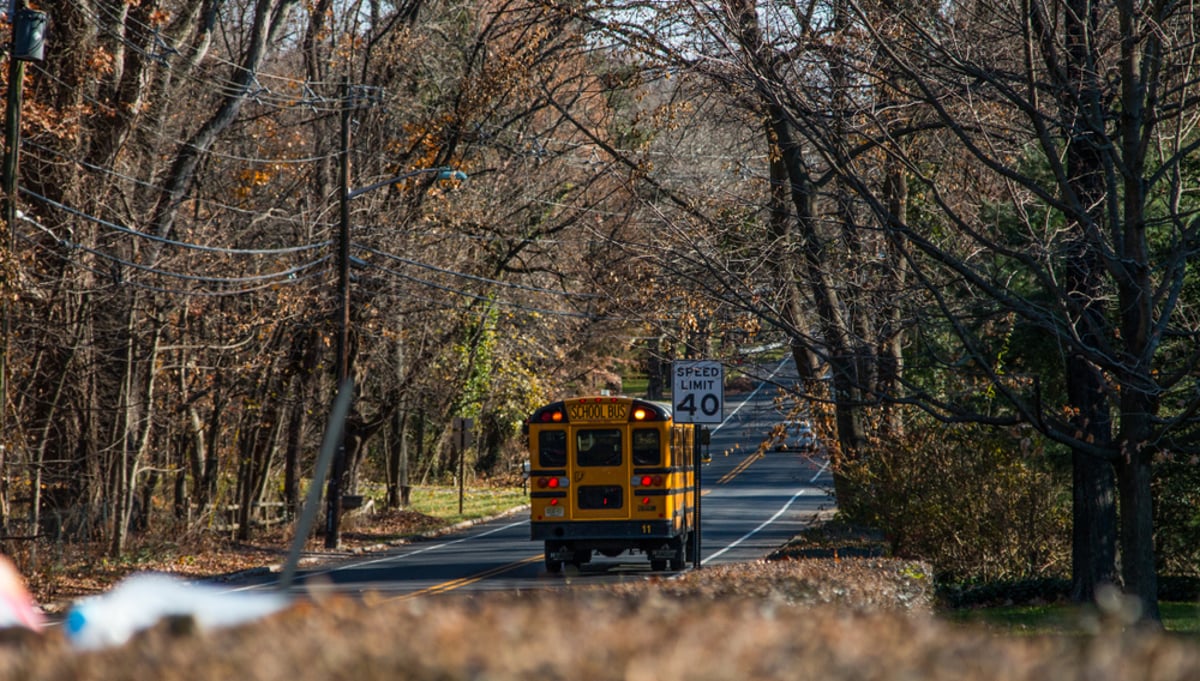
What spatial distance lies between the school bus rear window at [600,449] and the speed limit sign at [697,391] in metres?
5.76

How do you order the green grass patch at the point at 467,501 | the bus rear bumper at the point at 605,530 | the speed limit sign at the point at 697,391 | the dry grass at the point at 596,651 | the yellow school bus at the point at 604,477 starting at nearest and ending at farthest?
the dry grass at the point at 596,651 < the speed limit sign at the point at 697,391 < the bus rear bumper at the point at 605,530 < the yellow school bus at the point at 604,477 < the green grass patch at the point at 467,501

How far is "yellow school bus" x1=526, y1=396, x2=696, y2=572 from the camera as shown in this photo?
2364 cm

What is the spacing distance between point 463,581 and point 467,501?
24304 mm

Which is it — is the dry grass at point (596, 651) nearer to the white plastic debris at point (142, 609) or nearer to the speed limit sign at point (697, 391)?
the white plastic debris at point (142, 609)

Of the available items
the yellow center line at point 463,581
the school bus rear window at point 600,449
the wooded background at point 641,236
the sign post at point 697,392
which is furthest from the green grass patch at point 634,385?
the sign post at point 697,392

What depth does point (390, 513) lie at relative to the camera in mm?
38500

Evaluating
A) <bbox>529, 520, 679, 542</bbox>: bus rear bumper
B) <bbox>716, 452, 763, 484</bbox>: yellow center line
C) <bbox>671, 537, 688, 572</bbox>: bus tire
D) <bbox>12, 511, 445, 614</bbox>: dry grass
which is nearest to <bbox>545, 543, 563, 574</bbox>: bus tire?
<bbox>529, 520, 679, 542</bbox>: bus rear bumper

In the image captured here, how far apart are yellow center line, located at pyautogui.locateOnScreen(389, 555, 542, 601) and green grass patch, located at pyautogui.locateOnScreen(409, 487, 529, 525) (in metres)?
12.3

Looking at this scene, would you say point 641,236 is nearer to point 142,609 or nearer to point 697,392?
point 697,392

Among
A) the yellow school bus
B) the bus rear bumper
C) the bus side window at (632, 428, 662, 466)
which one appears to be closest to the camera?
the bus rear bumper

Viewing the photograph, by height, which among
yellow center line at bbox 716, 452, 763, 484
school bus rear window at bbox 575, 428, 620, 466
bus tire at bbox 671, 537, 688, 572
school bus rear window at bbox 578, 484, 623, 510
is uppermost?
school bus rear window at bbox 575, 428, 620, 466

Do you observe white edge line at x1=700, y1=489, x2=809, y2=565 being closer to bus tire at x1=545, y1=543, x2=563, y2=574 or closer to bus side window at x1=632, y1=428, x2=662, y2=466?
bus side window at x1=632, y1=428, x2=662, y2=466

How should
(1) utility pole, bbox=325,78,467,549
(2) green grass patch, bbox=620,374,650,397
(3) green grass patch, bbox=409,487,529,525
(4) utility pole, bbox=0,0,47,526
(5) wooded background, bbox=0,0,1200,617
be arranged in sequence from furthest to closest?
(2) green grass patch, bbox=620,374,650,397
(3) green grass patch, bbox=409,487,529,525
(1) utility pole, bbox=325,78,467,549
(4) utility pole, bbox=0,0,47,526
(5) wooded background, bbox=0,0,1200,617

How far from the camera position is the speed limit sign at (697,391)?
18.0 m
